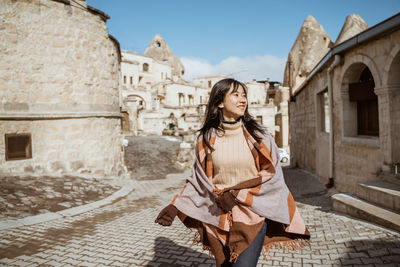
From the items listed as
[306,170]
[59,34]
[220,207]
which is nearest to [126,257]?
[220,207]

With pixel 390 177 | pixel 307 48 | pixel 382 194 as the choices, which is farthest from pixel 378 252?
pixel 307 48

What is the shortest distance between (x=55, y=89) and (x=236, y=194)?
29.3 ft

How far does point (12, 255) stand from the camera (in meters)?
3.83

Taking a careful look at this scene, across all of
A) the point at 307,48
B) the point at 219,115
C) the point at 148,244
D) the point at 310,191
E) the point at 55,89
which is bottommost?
the point at 310,191

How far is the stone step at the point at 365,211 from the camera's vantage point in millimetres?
3834

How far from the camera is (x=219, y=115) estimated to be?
2414 mm

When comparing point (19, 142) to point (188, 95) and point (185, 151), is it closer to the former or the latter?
point (185, 151)

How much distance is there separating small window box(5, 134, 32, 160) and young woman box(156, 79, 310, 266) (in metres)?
8.09

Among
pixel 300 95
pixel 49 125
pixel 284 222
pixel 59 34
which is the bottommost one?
pixel 284 222

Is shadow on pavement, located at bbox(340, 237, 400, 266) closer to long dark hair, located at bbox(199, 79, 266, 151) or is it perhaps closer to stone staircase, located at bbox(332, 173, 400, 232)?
stone staircase, located at bbox(332, 173, 400, 232)

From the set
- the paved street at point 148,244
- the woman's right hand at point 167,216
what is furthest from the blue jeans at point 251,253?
the paved street at point 148,244

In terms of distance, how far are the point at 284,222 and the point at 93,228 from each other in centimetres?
425

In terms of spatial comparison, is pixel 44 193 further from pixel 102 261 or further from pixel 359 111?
pixel 359 111

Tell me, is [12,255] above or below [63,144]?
below
